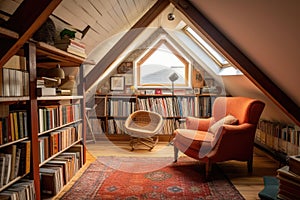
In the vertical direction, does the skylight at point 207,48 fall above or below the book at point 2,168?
above

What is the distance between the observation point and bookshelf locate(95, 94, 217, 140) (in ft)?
14.7

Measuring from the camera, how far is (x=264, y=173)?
112 inches

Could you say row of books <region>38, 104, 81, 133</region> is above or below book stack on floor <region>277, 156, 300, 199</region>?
above

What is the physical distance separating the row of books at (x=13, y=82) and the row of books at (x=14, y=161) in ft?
1.30

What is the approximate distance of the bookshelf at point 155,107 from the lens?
14.7 ft

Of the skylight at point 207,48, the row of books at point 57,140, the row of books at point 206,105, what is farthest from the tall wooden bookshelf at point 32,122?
the row of books at point 206,105

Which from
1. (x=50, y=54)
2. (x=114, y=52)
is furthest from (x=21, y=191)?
(x=114, y=52)

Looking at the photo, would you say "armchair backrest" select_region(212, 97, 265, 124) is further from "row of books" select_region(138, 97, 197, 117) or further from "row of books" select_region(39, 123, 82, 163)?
"row of books" select_region(39, 123, 82, 163)

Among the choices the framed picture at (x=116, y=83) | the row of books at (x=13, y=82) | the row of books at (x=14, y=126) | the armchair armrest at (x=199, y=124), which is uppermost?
the framed picture at (x=116, y=83)

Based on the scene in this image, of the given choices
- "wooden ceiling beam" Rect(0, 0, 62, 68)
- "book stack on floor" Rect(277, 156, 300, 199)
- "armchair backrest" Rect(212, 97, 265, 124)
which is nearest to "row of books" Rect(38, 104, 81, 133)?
"wooden ceiling beam" Rect(0, 0, 62, 68)

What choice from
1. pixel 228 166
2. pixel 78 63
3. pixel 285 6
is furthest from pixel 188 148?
pixel 285 6

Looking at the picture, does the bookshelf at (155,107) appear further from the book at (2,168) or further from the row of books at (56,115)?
the book at (2,168)

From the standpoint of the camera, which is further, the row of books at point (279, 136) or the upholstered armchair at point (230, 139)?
the row of books at point (279, 136)

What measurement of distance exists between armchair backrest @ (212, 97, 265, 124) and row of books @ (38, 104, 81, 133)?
78.0 inches
